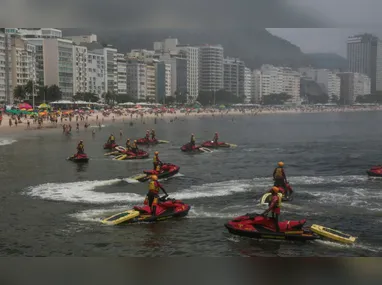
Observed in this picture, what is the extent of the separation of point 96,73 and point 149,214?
314 ft

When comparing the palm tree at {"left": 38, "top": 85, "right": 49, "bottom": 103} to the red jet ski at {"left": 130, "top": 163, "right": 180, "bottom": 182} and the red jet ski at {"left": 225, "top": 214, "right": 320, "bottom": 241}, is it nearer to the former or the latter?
the red jet ski at {"left": 130, "top": 163, "right": 180, "bottom": 182}

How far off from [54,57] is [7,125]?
1751 inches

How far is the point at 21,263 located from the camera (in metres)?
4.25

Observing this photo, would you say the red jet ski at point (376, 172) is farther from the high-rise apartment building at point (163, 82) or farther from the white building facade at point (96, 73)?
the white building facade at point (96, 73)

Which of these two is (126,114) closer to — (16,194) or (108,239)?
(16,194)

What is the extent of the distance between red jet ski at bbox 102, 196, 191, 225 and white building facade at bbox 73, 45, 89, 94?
85317 mm

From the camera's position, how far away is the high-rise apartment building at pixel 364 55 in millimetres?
5641

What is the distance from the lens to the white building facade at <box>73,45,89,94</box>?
9381 cm

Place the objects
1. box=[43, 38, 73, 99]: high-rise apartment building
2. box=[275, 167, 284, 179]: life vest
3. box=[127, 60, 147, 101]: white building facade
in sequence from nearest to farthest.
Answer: box=[275, 167, 284, 179]: life vest → box=[43, 38, 73, 99]: high-rise apartment building → box=[127, 60, 147, 101]: white building facade

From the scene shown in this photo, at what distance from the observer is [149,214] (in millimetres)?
10852

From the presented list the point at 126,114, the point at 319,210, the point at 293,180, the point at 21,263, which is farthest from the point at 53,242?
the point at 126,114

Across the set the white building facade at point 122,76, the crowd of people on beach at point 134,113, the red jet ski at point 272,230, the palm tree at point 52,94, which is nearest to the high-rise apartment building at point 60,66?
the palm tree at point 52,94

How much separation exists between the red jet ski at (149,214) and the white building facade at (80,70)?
8532 centimetres

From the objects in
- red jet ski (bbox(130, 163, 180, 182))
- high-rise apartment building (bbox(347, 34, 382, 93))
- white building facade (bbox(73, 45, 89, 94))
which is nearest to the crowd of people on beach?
white building facade (bbox(73, 45, 89, 94))
